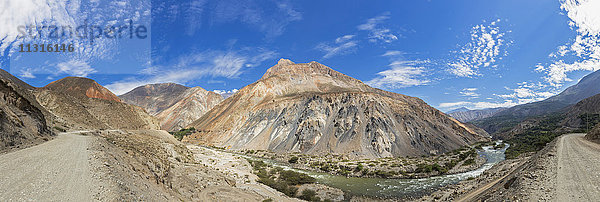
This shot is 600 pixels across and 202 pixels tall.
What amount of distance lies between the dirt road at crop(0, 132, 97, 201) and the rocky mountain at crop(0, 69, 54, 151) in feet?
7.40

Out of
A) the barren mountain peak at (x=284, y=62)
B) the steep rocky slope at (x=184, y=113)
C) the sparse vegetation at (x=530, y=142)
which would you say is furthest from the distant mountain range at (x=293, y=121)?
the barren mountain peak at (x=284, y=62)

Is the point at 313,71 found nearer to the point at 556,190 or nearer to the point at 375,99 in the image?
the point at 375,99

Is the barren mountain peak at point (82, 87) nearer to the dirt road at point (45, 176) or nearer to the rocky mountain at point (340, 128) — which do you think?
the rocky mountain at point (340, 128)

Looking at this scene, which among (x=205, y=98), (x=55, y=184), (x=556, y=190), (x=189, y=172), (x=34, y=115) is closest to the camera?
(x=55, y=184)

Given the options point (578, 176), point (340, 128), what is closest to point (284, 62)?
point (340, 128)

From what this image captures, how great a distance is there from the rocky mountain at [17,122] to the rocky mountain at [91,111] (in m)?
16.6

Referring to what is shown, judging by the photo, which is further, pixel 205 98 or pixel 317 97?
pixel 205 98

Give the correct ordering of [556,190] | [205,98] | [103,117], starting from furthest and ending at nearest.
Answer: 1. [205,98]
2. [103,117]
3. [556,190]

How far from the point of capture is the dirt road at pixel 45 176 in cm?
714

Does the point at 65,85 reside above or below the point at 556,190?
above

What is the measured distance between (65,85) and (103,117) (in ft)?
222

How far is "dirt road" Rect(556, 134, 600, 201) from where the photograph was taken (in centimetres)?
901

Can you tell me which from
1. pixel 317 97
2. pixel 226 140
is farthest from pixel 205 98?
pixel 317 97

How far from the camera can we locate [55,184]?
800cm
